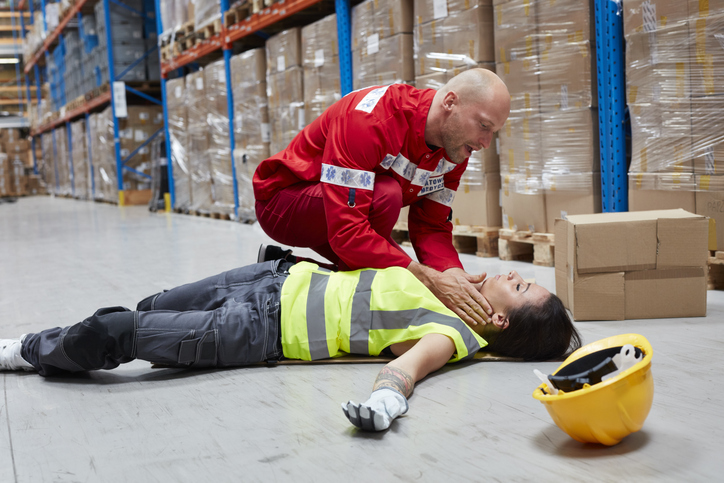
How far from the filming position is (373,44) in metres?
5.67

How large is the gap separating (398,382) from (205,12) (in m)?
8.32

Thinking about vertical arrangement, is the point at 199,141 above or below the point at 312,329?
above

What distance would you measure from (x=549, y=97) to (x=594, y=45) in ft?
1.31

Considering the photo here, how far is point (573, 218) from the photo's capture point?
10.2 feet

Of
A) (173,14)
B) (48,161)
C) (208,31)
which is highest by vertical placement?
(173,14)

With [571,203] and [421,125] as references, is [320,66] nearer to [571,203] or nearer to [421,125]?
[571,203]

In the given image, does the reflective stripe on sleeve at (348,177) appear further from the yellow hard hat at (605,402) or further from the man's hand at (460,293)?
the yellow hard hat at (605,402)

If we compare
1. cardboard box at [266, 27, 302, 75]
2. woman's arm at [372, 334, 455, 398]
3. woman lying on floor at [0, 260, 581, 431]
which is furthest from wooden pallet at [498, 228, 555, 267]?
cardboard box at [266, 27, 302, 75]

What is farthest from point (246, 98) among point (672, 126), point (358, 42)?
point (672, 126)

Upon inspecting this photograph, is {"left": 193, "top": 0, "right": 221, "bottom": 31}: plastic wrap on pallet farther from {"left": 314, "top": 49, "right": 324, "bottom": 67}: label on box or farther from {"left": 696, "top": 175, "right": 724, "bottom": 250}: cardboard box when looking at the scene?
{"left": 696, "top": 175, "right": 724, "bottom": 250}: cardboard box

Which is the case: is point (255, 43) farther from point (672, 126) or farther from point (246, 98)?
point (672, 126)

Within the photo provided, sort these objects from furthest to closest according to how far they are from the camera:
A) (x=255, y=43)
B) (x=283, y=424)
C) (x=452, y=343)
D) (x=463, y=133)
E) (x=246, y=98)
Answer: (x=255, y=43)
(x=246, y=98)
(x=463, y=133)
(x=452, y=343)
(x=283, y=424)

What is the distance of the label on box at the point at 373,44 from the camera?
562 centimetres

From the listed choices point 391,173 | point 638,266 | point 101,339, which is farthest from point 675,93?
point 101,339
